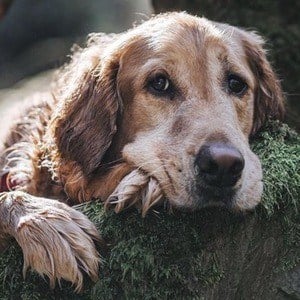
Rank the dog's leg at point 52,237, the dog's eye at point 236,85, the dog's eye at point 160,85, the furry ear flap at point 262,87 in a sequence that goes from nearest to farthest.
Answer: the dog's leg at point 52,237, the dog's eye at point 160,85, the dog's eye at point 236,85, the furry ear flap at point 262,87

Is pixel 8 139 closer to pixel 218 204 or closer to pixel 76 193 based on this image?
pixel 76 193

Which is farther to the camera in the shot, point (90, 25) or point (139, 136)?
point (90, 25)

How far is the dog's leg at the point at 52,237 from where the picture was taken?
3.14 meters

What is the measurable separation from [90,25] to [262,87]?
782cm

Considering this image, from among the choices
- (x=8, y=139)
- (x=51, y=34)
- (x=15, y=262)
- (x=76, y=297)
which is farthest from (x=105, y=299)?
(x=51, y=34)

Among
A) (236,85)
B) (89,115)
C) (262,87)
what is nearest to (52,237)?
(89,115)

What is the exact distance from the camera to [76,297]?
3.17m

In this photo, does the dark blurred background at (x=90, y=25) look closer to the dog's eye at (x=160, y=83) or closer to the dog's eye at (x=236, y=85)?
the dog's eye at (x=236, y=85)

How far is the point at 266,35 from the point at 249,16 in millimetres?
234

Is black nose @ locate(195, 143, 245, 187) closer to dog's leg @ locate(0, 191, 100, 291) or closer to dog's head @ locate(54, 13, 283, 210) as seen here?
dog's head @ locate(54, 13, 283, 210)

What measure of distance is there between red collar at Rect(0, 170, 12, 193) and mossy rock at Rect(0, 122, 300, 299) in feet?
2.57

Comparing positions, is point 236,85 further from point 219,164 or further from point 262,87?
point 219,164

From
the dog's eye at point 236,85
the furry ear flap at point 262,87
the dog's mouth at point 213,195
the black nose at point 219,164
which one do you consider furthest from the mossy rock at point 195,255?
the furry ear flap at point 262,87

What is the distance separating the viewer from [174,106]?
12.1ft
